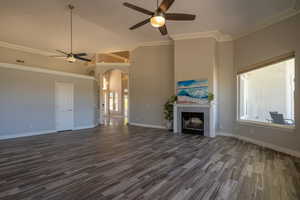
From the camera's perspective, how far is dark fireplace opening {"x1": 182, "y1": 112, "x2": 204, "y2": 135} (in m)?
5.72

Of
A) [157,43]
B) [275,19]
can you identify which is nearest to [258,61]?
[275,19]

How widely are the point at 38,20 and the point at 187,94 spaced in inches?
220

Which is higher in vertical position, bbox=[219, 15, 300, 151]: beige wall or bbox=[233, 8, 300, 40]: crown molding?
bbox=[233, 8, 300, 40]: crown molding

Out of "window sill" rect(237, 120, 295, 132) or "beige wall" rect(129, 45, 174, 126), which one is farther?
"beige wall" rect(129, 45, 174, 126)

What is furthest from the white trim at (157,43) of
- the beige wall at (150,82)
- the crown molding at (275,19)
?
the crown molding at (275,19)

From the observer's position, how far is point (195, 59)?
571 centimetres

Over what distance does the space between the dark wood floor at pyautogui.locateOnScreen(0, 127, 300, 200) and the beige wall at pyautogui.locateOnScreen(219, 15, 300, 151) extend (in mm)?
516

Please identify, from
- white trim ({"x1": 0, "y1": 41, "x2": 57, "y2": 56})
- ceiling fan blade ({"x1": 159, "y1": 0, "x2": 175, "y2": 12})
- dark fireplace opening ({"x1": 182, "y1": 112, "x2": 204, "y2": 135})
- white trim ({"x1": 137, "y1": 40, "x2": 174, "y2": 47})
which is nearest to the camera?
ceiling fan blade ({"x1": 159, "y1": 0, "x2": 175, "y2": 12})

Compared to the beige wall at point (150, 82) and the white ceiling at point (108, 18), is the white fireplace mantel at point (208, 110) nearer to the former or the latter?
A: the beige wall at point (150, 82)

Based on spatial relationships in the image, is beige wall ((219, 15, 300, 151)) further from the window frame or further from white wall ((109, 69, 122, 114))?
white wall ((109, 69, 122, 114))

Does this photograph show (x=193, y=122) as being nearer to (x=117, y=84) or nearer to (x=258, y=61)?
(x=258, y=61)

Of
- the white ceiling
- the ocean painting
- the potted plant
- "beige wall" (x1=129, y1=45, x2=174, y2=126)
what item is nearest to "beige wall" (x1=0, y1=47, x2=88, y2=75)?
the white ceiling

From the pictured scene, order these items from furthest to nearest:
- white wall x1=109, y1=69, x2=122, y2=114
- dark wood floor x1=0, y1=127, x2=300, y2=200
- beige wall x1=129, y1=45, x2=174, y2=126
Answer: white wall x1=109, y1=69, x2=122, y2=114
beige wall x1=129, y1=45, x2=174, y2=126
dark wood floor x1=0, y1=127, x2=300, y2=200

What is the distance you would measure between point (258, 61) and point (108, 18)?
470cm
